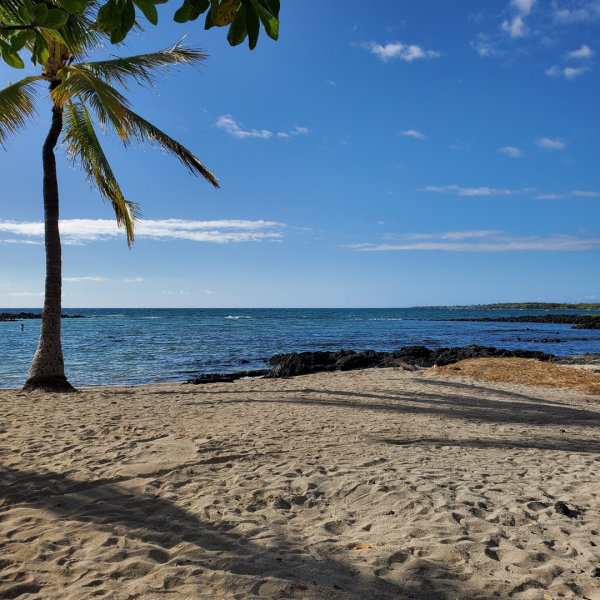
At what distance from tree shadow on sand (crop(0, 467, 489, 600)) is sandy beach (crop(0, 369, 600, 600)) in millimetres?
12

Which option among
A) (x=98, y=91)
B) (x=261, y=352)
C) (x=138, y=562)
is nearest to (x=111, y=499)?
(x=138, y=562)

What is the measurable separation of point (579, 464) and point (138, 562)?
510 centimetres

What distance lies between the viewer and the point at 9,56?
6.77ft

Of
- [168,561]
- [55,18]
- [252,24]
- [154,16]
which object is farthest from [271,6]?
[168,561]

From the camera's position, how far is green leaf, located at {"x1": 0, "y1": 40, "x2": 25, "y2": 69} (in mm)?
2003

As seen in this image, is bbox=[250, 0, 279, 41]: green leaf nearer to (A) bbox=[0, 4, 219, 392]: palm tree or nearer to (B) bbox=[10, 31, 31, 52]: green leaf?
(B) bbox=[10, 31, 31, 52]: green leaf

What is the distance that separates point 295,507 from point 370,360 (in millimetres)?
14053

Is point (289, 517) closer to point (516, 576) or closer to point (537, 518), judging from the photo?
point (516, 576)

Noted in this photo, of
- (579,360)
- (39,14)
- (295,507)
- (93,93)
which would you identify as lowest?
(579,360)

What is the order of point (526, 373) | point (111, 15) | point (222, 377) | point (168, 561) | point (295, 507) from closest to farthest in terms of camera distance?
point (111, 15)
point (168, 561)
point (295, 507)
point (526, 373)
point (222, 377)

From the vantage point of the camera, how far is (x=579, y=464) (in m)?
5.05

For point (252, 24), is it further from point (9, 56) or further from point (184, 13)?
point (9, 56)

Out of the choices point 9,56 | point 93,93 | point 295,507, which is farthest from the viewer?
point 93,93

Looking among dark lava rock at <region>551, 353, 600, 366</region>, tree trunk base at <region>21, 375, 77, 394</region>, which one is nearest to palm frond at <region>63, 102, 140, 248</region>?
tree trunk base at <region>21, 375, 77, 394</region>
